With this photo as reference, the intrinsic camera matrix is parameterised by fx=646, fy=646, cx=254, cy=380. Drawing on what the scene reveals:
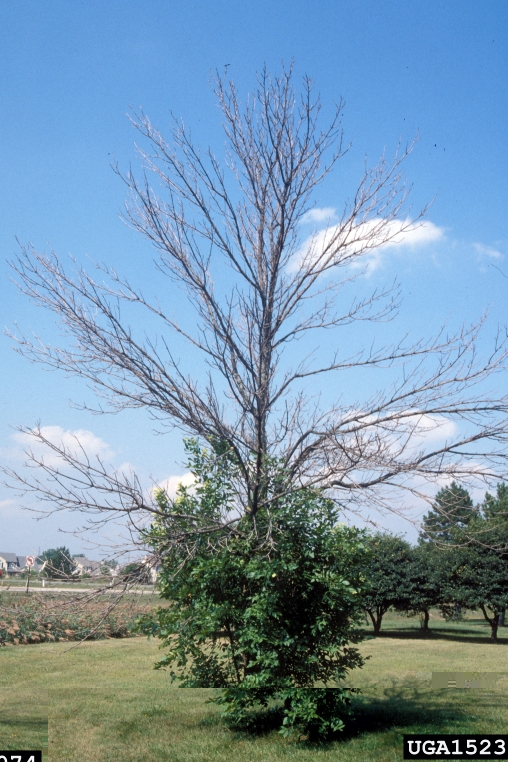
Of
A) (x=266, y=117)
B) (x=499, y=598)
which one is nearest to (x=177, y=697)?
(x=266, y=117)

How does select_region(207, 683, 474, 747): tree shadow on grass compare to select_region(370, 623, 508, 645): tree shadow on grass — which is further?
select_region(370, 623, 508, 645): tree shadow on grass

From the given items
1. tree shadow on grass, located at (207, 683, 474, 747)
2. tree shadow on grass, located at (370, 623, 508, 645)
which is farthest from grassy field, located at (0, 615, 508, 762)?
tree shadow on grass, located at (370, 623, 508, 645)

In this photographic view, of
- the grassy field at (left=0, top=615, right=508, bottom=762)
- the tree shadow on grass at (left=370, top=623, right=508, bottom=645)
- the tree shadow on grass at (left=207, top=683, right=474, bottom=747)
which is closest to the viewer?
the grassy field at (left=0, top=615, right=508, bottom=762)

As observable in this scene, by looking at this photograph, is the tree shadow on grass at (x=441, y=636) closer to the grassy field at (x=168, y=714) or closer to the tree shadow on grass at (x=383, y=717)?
the grassy field at (x=168, y=714)

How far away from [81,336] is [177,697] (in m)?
5.53

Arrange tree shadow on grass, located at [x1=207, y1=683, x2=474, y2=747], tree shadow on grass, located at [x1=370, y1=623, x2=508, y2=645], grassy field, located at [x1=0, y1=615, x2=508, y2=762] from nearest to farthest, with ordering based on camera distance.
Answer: grassy field, located at [x1=0, y1=615, x2=508, y2=762] → tree shadow on grass, located at [x1=207, y1=683, x2=474, y2=747] → tree shadow on grass, located at [x1=370, y1=623, x2=508, y2=645]

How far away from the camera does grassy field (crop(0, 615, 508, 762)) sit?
627cm

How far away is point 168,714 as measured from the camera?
25.6ft

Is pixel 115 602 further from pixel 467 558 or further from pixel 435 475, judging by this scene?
pixel 467 558

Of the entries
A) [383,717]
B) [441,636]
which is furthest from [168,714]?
[441,636]

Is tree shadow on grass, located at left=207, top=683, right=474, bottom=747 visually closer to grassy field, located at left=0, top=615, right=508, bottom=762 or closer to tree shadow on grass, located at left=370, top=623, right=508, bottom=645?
grassy field, located at left=0, top=615, right=508, bottom=762

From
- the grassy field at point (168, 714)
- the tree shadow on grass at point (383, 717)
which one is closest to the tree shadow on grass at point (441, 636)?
the grassy field at point (168, 714)

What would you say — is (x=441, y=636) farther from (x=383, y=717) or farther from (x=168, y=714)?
(x=168, y=714)

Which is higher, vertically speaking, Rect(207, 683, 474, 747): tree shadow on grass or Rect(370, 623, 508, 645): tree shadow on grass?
Rect(207, 683, 474, 747): tree shadow on grass
